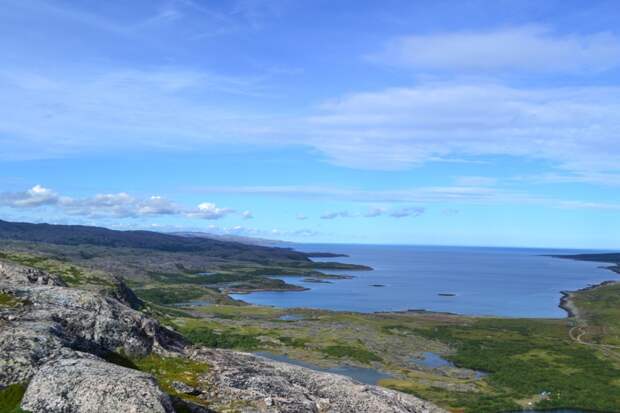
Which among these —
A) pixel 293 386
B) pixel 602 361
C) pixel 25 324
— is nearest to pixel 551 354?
pixel 602 361

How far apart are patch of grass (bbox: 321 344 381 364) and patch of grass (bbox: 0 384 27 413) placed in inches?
3847

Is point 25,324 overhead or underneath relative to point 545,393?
overhead

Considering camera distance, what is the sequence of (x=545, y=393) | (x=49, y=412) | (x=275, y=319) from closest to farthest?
(x=49, y=412) → (x=545, y=393) → (x=275, y=319)

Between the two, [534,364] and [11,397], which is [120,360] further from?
[534,364]

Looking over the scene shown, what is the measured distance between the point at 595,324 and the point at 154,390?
18279 cm

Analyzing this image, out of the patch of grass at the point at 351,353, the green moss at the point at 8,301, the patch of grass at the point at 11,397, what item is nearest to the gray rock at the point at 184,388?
the patch of grass at the point at 11,397

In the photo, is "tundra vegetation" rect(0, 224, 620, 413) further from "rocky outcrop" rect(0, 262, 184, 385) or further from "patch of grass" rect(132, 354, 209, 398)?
"rocky outcrop" rect(0, 262, 184, 385)

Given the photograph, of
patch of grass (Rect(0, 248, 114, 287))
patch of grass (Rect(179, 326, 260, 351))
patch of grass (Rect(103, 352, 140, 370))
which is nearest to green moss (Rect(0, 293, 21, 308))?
patch of grass (Rect(103, 352, 140, 370))

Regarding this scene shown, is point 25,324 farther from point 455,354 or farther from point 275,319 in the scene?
point 275,319

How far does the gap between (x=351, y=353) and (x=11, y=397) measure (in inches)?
4085

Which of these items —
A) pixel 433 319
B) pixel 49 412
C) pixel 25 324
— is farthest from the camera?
pixel 433 319

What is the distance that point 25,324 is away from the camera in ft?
71.9

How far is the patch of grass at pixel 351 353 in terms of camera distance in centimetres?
11359

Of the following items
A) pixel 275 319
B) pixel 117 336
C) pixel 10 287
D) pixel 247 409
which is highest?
pixel 10 287
